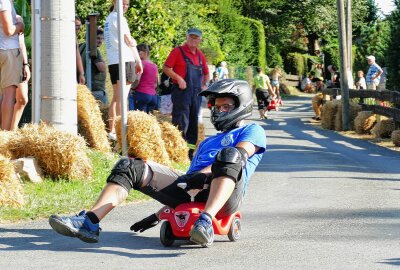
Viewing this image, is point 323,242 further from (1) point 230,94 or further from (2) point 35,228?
(2) point 35,228

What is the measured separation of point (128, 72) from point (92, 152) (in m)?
1.70

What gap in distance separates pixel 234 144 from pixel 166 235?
87 cm

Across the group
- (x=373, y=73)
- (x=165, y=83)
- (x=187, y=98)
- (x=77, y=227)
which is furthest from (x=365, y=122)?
(x=77, y=227)

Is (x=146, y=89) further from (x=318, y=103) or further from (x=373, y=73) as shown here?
(x=318, y=103)

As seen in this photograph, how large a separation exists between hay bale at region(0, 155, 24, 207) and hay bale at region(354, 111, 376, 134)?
57.4 ft

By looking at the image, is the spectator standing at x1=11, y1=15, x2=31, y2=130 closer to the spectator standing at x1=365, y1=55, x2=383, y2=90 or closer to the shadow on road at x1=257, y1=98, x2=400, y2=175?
the shadow on road at x1=257, y1=98, x2=400, y2=175

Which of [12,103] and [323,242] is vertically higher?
[12,103]

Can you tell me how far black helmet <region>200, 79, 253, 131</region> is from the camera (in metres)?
7.69

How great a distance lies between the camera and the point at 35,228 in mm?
8117

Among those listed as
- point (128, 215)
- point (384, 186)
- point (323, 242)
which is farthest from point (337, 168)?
point (323, 242)

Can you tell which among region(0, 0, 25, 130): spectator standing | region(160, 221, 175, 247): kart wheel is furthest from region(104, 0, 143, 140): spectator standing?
region(160, 221, 175, 247): kart wheel

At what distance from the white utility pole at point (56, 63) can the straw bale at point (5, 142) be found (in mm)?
615

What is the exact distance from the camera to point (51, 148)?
33.8 ft

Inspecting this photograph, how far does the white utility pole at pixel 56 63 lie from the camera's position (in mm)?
11062
